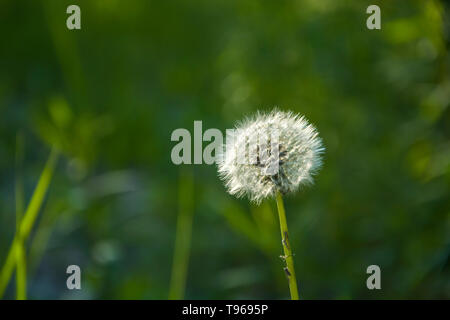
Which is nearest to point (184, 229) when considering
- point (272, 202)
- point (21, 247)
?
point (272, 202)

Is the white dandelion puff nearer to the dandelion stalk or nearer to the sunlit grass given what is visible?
the dandelion stalk

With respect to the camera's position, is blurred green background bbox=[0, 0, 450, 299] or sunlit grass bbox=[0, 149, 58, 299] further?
blurred green background bbox=[0, 0, 450, 299]

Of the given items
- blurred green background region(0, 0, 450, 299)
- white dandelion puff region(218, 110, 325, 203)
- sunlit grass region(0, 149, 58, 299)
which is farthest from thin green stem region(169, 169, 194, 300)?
white dandelion puff region(218, 110, 325, 203)

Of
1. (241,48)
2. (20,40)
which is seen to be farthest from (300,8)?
(20,40)

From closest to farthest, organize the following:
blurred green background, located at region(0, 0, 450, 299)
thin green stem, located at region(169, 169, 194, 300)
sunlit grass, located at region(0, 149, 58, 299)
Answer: sunlit grass, located at region(0, 149, 58, 299) → blurred green background, located at region(0, 0, 450, 299) → thin green stem, located at region(169, 169, 194, 300)

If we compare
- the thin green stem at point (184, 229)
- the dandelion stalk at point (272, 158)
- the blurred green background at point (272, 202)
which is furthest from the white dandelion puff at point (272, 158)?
the thin green stem at point (184, 229)
